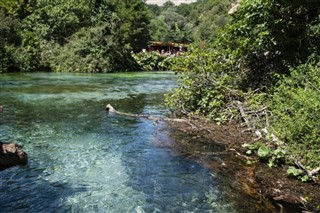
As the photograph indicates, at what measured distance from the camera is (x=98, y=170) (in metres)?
5.70

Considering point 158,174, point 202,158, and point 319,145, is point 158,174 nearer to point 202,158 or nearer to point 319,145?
point 202,158

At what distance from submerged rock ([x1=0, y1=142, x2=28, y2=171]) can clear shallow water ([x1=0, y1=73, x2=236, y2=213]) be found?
0.14 meters

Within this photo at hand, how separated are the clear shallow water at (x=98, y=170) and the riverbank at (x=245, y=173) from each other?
0.36 m

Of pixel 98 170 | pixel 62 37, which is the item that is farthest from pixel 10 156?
pixel 62 37

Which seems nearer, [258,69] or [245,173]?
[245,173]

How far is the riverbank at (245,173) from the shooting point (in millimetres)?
4508

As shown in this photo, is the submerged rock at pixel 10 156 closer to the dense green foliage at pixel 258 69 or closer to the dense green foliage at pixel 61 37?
the dense green foliage at pixel 258 69

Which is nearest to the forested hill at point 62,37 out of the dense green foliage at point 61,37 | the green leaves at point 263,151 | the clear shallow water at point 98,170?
the dense green foliage at point 61,37

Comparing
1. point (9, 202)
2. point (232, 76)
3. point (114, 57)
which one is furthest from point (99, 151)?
point (114, 57)

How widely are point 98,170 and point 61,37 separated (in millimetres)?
29767

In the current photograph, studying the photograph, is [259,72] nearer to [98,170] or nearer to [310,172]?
[310,172]

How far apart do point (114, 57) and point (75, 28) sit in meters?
5.19

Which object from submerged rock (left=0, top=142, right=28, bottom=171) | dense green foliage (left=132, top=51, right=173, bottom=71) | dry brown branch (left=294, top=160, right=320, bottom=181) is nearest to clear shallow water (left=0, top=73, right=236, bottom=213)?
submerged rock (left=0, top=142, right=28, bottom=171)

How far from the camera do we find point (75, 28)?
110 feet
